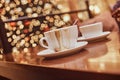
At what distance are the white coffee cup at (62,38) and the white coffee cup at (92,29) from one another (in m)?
0.13

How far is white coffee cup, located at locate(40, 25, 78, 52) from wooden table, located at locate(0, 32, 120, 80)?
0.05m

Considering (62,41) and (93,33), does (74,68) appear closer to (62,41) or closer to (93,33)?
(62,41)

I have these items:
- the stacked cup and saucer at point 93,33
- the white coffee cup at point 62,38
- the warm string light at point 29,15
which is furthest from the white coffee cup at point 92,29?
the warm string light at point 29,15

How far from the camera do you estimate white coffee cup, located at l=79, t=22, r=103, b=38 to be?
2.84 feet

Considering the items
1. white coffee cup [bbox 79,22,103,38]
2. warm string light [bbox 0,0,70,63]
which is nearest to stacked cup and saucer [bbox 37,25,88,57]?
white coffee cup [bbox 79,22,103,38]

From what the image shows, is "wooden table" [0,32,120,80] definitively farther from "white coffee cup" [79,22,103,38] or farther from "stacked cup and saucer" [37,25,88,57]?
"white coffee cup" [79,22,103,38]

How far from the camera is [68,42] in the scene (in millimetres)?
751

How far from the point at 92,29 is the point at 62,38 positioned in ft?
0.65

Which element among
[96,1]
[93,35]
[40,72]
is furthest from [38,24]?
[40,72]

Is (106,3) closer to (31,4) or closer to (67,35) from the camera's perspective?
(31,4)

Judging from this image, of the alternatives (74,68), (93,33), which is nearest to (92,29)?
(93,33)

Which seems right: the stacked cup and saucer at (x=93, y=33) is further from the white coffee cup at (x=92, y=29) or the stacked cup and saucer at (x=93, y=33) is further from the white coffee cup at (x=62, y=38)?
the white coffee cup at (x=62, y=38)

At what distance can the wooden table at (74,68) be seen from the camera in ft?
1.41

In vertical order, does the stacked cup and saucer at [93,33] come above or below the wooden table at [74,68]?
above
